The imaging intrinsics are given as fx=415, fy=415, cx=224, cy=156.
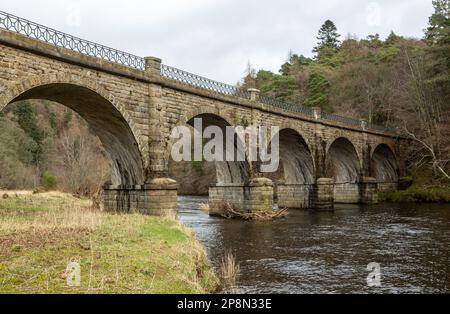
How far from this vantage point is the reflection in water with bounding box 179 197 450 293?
1036cm

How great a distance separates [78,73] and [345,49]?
7636cm

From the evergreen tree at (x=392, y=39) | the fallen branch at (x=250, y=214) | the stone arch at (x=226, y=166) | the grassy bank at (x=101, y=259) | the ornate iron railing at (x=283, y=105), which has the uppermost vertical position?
the evergreen tree at (x=392, y=39)

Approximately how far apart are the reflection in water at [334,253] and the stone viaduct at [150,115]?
13.5 feet

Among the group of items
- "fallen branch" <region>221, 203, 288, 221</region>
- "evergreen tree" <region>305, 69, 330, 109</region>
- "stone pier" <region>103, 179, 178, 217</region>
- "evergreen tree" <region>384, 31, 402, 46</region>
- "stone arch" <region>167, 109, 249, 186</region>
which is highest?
"evergreen tree" <region>384, 31, 402, 46</region>

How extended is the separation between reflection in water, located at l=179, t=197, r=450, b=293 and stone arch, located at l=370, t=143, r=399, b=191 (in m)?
23.7

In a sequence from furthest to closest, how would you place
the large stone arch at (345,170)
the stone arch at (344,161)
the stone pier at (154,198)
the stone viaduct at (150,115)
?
the large stone arch at (345,170) < the stone arch at (344,161) < the stone pier at (154,198) < the stone viaduct at (150,115)

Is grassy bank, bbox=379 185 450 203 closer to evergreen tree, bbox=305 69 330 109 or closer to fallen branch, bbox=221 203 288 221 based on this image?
fallen branch, bbox=221 203 288 221

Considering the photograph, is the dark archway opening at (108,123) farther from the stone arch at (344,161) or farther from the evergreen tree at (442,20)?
the evergreen tree at (442,20)

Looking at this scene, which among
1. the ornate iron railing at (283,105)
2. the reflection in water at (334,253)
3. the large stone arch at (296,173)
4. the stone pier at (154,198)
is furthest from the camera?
the large stone arch at (296,173)

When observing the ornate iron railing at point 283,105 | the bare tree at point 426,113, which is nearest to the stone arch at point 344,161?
the bare tree at point 426,113

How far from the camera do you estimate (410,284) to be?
10383 mm

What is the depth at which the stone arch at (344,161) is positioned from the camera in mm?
41278

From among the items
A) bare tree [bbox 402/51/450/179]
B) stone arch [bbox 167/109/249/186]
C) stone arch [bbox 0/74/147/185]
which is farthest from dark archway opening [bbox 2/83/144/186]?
bare tree [bbox 402/51/450/179]

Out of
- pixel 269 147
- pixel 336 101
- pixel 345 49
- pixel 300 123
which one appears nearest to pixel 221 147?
pixel 269 147
